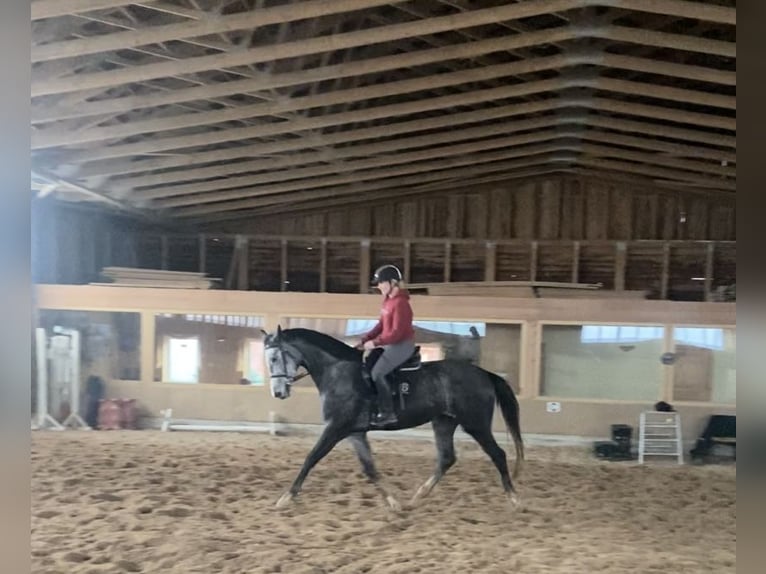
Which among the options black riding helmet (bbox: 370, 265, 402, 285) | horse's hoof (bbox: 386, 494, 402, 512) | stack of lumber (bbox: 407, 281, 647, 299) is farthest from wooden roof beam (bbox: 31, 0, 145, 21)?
horse's hoof (bbox: 386, 494, 402, 512)

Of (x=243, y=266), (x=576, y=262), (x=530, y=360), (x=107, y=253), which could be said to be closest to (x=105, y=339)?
(x=107, y=253)

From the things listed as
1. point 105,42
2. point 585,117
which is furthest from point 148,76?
point 585,117

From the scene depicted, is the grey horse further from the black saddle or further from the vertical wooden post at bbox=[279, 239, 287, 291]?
the vertical wooden post at bbox=[279, 239, 287, 291]

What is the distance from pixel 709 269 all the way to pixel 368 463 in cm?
86

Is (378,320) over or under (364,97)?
under

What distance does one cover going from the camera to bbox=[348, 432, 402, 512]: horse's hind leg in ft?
4.82

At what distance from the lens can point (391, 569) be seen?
141 cm

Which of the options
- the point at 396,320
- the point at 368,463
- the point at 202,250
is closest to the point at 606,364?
the point at 396,320

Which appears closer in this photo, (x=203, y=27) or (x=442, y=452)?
(x=203, y=27)

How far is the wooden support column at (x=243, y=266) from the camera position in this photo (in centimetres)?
147

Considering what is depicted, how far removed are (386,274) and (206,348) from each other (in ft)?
1.43

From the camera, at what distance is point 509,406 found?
1.44 meters

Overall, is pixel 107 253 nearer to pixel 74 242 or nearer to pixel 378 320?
pixel 74 242

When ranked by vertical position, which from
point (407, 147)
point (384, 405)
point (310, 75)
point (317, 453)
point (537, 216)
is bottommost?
point (317, 453)
